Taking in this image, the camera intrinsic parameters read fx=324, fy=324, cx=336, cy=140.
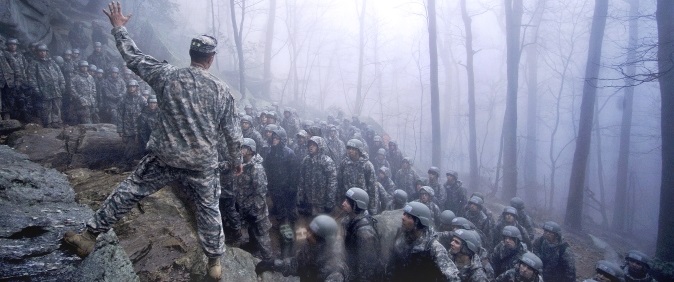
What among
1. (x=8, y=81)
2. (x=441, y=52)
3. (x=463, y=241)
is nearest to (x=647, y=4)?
(x=441, y=52)

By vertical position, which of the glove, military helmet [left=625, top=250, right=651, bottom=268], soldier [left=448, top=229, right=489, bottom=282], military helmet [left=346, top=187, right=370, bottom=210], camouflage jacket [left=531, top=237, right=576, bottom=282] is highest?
military helmet [left=346, top=187, right=370, bottom=210]

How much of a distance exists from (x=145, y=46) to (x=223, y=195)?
16.2 meters

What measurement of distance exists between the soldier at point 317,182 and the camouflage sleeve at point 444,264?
3.09 m

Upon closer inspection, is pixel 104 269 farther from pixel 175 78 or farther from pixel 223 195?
pixel 223 195

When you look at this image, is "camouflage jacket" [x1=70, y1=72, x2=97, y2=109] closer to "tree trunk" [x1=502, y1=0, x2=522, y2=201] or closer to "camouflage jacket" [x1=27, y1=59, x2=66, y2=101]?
"camouflage jacket" [x1=27, y1=59, x2=66, y2=101]

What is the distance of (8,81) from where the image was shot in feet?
31.2

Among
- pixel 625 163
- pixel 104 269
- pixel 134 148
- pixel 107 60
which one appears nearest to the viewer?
pixel 104 269

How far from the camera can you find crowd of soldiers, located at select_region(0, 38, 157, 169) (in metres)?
9.09

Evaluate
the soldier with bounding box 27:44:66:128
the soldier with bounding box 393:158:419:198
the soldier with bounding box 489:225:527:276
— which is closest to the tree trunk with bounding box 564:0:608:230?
the soldier with bounding box 393:158:419:198

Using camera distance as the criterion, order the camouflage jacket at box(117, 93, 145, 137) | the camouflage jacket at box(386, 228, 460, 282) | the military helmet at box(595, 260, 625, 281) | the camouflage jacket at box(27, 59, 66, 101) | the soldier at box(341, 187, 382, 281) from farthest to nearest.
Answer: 1. the camouflage jacket at box(27, 59, 66, 101)
2. the camouflage jacket at box(117, 93, 145, 137)
3. the military helmet at box(595, 260, 625, 281)
4. the soldier at box(341, 187, 382, 281)
5. the camouflage jacket at box(386, 228, 460, 282)

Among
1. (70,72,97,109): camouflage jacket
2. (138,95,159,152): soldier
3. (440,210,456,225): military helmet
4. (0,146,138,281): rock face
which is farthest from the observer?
(70,72,97,109): camouflage jacket

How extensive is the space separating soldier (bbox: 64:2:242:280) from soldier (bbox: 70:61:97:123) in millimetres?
9949

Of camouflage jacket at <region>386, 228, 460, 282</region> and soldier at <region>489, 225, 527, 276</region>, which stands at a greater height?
camouflage jacket at <region>386, 228, 460, 282</region>

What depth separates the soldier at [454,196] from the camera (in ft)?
35.4
